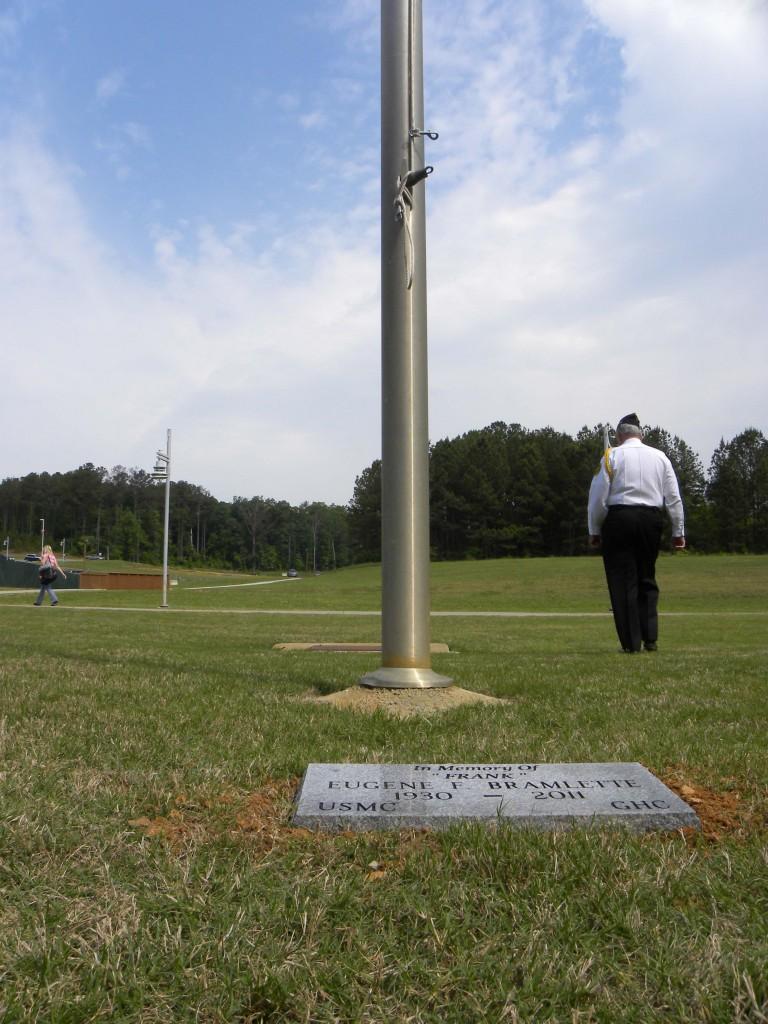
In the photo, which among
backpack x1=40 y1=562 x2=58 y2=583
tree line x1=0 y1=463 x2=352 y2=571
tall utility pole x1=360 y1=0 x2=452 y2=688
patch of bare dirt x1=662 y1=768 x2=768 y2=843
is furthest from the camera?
tree line x1=0 y1=463 x2=352 y2=571

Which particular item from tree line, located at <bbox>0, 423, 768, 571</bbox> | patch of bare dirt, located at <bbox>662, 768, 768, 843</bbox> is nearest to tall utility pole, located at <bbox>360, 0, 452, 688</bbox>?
patch of bare dirt, located at <bbox>662, 768, 768, 843</bbox>

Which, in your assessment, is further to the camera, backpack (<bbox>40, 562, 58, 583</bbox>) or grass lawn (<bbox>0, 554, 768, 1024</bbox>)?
backpack (<bbox>40, 562, 58, 583</bbox>)

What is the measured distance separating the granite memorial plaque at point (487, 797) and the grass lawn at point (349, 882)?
0.30 feet

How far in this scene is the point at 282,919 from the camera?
6.53 ft

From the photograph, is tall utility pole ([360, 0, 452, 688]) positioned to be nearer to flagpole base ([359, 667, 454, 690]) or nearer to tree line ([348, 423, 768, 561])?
flagpole base ([359, 667, 454, 690])

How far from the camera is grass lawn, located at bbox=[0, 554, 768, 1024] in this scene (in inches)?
66.5

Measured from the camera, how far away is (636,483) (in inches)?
311

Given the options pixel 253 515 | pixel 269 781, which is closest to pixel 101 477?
pixel 253 515

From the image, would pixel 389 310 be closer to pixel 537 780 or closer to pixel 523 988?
pixel 537 780

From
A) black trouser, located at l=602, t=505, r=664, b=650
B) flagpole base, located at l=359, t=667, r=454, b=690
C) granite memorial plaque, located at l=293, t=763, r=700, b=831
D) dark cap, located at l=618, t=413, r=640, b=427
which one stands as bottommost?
granite memorial plaque, located at l=293, t=763, r=700, b=831

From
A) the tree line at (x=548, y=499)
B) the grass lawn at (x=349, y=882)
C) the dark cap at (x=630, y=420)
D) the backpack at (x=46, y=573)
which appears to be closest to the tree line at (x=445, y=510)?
the tree line at (x=548, y=499)

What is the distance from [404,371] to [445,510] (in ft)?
353

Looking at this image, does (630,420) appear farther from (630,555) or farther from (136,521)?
(136,521)

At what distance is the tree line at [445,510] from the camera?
107 meters
